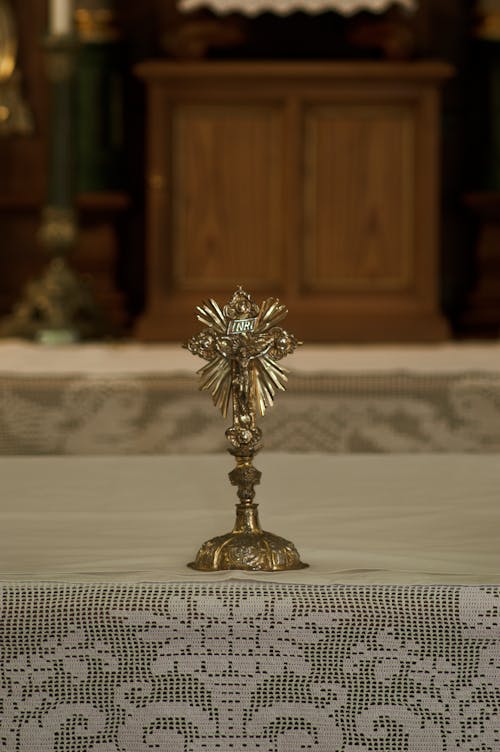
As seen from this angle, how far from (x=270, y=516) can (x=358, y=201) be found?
3.72 m

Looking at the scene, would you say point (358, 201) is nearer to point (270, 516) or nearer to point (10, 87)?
point (10, 87)

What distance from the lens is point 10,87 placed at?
5.52 m

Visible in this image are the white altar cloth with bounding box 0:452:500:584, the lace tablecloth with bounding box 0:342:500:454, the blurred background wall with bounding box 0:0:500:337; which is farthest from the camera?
the blurred background wall with bounding box 0:0:500:337

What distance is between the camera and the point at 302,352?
3.92m

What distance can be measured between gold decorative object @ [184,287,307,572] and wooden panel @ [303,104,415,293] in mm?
3936

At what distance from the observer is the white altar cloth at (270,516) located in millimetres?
1208

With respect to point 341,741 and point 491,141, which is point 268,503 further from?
point 491,141

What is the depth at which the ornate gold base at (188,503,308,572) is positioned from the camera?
118 cm

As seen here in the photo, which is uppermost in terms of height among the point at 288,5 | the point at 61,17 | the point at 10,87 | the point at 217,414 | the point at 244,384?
the point at 288,5

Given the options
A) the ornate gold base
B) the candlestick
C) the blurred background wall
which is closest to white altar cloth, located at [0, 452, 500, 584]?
the ornate gold base

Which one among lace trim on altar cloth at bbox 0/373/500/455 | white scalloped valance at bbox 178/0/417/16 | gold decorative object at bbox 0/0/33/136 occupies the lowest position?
lace trim on altar cloth at bbox 0/373/500/455

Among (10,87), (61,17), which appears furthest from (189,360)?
(10,87)

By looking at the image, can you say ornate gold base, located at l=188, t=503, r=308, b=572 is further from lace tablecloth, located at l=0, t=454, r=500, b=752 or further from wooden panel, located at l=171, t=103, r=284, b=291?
wooden panel, located at l=171, t=103, r=284, b=291

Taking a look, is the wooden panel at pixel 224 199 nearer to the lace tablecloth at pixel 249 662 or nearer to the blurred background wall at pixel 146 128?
the blurred background wall at pixel 146 128
